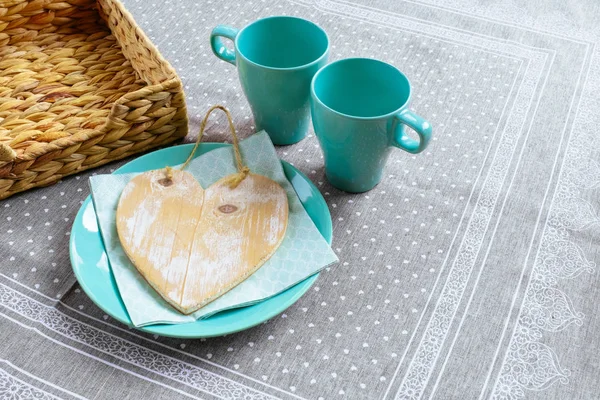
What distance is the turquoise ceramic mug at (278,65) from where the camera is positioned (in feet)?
2.20

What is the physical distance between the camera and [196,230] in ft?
2.01

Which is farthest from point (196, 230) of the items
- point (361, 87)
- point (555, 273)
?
point (555, 273)

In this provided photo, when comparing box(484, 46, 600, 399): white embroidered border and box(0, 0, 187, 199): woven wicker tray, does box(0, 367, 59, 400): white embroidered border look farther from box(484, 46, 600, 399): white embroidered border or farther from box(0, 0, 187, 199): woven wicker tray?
box(484, 46, 600, 399): white embroidered border

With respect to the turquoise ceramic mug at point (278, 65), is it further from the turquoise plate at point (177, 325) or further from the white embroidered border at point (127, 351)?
the white embroidered border at point (127, 351)

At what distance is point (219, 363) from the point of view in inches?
22.0

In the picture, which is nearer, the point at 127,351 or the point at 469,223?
the point at 127,351

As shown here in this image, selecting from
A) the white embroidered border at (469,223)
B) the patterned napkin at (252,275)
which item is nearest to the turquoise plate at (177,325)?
the patterned napkin at (252,275)

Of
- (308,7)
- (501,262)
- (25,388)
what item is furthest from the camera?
(308,7)

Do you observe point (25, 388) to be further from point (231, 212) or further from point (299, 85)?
point (299, 85)

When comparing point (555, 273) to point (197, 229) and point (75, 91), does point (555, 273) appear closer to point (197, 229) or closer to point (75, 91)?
point (197, 229)

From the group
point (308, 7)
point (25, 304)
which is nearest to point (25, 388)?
point (25, 304)

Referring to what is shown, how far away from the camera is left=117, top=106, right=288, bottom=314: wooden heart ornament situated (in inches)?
22.5

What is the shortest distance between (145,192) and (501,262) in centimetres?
35

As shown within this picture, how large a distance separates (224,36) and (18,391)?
41 cm
